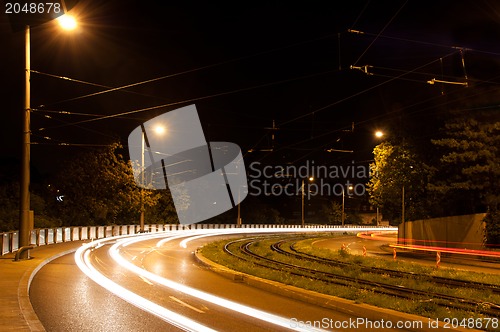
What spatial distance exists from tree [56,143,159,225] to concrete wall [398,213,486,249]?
70.1 ft

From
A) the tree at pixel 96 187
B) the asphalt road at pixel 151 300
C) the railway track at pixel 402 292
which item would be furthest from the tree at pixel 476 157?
the tree at pixel 96 187

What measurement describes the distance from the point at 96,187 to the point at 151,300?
36.2 metres

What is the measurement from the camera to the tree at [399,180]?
114 feet

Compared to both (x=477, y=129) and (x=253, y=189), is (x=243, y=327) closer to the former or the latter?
(x=477, y=129)

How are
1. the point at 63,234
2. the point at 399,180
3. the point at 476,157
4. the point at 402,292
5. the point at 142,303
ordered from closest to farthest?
the point at 142,303 < the point at 402,292 < the point at 476,157 < the point at 63,234 < the point at 399,180

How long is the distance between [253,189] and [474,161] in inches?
2436

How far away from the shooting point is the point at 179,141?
55.4 metres

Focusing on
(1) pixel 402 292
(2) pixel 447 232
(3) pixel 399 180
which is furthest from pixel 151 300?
(3) pixel 399 180

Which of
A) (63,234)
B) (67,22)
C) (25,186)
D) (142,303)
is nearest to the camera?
(142,303)

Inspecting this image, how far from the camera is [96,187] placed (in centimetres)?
4659

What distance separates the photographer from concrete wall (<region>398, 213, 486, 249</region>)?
100ft

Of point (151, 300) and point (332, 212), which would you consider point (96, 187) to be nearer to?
point (151, 300)

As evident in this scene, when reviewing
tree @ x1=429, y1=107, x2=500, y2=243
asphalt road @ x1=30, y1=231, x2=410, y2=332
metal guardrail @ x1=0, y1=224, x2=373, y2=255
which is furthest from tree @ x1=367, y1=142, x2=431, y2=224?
asphalt road @ x1=30, y1=231, x2=410, y2=332

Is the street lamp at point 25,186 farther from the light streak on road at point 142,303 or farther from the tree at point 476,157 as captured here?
the tree at point 476,157
